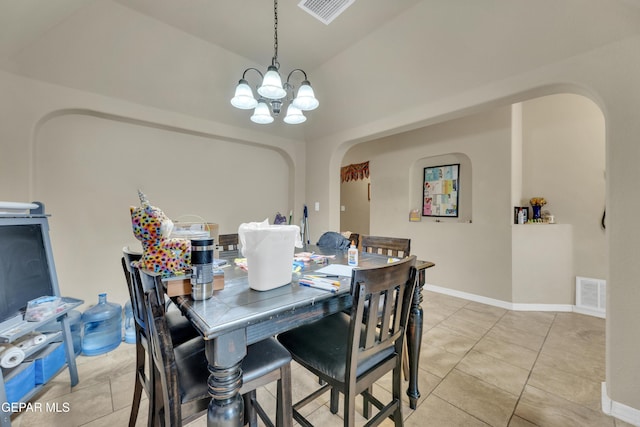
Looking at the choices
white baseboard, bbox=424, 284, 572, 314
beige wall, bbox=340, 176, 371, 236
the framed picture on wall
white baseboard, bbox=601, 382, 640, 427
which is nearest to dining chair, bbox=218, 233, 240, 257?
white baseboard, bbox=601, 382, 640, 427

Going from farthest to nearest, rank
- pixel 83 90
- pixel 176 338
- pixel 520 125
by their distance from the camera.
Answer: pixel 520 125 → pixel 83 90 → pixel 176 338

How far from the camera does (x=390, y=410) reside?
46.7 inches

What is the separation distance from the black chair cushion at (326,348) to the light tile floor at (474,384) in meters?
0.57

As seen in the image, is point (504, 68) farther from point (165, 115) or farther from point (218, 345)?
point (165, 115)

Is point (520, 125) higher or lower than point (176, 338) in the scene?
higher

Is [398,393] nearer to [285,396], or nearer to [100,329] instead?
[285,396]

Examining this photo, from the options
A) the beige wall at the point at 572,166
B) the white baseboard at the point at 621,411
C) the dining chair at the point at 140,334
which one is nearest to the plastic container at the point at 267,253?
the dining chair at the point at 140,334

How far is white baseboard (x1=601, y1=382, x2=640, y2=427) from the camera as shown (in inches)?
56.1

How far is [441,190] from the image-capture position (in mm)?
3740

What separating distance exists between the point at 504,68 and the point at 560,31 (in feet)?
1.15

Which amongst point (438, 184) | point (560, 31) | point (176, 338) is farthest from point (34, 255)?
A: point (438, 184)

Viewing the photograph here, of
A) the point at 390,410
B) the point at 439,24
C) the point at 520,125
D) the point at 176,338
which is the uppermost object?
the point at 439,24

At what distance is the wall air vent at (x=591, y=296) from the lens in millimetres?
2771
